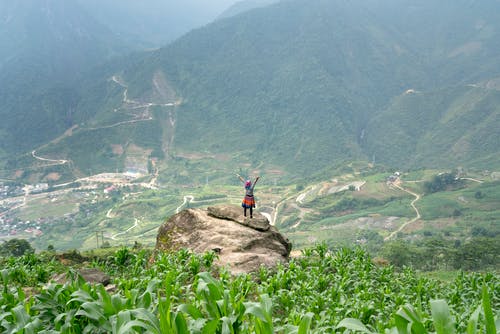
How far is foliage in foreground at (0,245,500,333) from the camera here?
396cm

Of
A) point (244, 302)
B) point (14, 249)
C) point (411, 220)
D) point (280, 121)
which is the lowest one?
point (411, 220)

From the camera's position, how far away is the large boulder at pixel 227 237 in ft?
40.1

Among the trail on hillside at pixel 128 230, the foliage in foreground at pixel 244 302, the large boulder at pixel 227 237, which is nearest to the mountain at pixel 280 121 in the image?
the trail on hillside at pixel 128 230

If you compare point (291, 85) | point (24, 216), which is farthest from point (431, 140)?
point (24, 216)

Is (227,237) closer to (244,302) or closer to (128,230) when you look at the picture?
(244,302)

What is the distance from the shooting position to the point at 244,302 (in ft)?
18.8

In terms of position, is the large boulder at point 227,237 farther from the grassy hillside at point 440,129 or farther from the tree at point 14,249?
the grassy hillside at point 440,129

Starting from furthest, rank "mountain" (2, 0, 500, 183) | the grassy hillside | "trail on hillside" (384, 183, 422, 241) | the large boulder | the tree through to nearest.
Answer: "mountain" (2, 0, 500, 183), the grassy hillside, "trail on hillside" (384, 183, 422, 241), the tree, the large boulder

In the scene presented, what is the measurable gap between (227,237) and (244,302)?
7.67m

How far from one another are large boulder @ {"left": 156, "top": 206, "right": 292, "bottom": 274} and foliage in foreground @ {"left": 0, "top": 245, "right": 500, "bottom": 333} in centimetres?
115

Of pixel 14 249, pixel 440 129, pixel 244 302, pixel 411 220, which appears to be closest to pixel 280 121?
pixel 440 129

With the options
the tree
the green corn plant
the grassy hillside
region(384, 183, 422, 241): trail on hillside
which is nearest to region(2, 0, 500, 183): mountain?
the grassy hillside

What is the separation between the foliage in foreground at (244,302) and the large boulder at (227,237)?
1.15 meters

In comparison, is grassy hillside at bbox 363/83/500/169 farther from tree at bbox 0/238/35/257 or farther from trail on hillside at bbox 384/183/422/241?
tree at bbox 0/238/35/257
